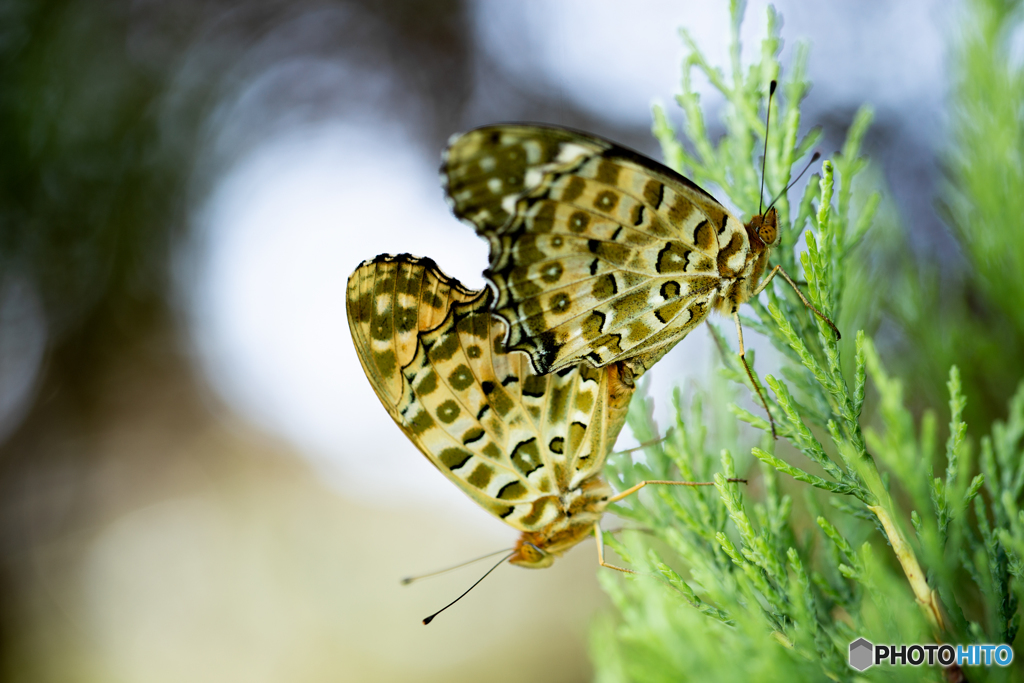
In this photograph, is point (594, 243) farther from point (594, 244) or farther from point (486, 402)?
point (486, 402)

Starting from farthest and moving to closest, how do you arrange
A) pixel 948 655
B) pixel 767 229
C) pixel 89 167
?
pixel 89 167 < pixel 767 229 < pixel 948 655

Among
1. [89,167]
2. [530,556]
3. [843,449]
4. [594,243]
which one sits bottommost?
[530,556]

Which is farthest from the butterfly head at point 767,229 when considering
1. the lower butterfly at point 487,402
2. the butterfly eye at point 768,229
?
the lower butterfly at point 487,402

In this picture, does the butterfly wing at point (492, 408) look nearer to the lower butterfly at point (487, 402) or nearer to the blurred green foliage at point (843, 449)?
the lower butterfly at point (487, 402)

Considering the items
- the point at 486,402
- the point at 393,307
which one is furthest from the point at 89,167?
the point at 486,402

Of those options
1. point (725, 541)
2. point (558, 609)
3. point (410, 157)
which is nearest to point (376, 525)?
point (558, 609)

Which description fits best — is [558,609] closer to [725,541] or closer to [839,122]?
[839,122]

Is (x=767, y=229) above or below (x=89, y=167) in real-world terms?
below

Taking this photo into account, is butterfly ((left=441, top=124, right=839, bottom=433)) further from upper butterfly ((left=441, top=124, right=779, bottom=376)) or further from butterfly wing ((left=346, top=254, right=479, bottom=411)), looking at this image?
butterfly wing ((left=346, top=254, right=479, bottom=411))
